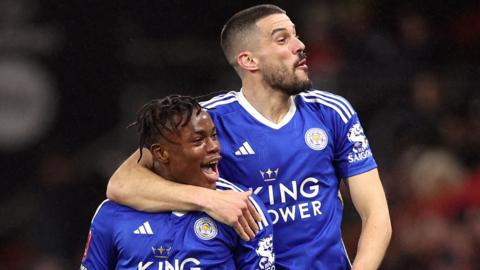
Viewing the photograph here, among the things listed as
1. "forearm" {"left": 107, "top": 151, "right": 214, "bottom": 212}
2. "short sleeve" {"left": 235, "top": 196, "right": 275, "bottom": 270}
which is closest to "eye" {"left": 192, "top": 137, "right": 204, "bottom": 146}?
"forearm" {"left": 107, "top": 151, "right": 214, "bottom": 212}

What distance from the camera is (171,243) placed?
367 cm

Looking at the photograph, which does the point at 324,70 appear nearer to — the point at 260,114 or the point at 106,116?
the point at 106,116

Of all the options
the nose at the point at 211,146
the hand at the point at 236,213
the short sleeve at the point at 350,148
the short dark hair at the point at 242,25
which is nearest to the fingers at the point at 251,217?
the hand at the point at 236,213

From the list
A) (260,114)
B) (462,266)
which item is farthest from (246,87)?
(462,266)

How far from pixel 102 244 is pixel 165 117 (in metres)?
0.54

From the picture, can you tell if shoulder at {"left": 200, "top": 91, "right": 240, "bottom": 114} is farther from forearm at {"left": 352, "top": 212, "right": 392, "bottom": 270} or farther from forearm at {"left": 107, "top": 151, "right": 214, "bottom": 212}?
forearm at {"left": 352, "top": 212, "right": 392, "bottom": 270}

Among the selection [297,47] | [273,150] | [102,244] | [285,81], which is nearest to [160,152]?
[102,244]

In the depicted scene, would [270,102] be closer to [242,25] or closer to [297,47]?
[297,47]

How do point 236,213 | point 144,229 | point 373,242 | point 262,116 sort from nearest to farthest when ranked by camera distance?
point 236,213 < point 144,229 < point 373,242 < point 262,116

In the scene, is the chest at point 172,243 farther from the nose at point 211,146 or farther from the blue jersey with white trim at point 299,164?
the blue jersey with white trim at point 299,164

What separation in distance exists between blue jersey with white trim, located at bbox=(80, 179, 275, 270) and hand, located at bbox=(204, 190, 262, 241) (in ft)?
0.15

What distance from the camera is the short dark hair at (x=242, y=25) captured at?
14.6 ft

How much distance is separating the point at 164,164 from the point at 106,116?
397 centimetres

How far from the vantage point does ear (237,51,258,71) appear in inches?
172
